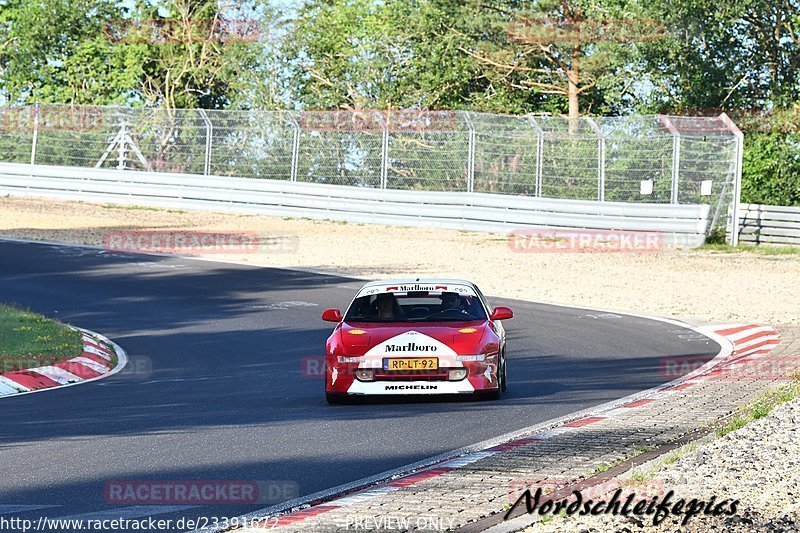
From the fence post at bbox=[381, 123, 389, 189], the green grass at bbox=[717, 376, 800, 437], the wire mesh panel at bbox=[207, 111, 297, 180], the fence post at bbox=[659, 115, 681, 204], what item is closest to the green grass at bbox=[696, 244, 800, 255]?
the fence post at bbox=[659, 115, 681, 204]

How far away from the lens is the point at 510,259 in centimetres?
2959

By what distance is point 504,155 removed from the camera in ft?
113

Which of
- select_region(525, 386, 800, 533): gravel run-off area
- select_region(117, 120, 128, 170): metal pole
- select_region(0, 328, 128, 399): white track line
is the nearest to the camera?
select_region(525, 386, 800, 533): gravel run-off area

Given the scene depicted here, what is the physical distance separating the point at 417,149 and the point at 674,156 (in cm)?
688

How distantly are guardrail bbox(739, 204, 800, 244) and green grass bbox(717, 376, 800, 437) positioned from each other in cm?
2045

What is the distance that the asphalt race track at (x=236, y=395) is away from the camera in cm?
862

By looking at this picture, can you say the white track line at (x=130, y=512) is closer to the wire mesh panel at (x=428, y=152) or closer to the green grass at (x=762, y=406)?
the green grass at (x=762, y=406)

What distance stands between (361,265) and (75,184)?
1440 cm

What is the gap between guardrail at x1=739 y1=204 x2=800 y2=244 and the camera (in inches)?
1296

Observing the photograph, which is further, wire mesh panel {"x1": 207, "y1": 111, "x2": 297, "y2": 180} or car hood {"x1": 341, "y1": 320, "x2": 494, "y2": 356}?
wire mesh panel {"x1": 207, "y1": 111, "x2": 297, "y2": 180}

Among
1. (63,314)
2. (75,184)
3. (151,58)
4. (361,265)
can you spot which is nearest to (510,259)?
(361,265)

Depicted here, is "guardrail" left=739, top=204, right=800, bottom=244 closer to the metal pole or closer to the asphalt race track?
the asphalt race track

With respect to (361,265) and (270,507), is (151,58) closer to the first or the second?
(361,265)

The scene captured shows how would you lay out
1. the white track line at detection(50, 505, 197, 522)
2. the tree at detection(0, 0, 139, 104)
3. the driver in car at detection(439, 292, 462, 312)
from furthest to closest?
the tree at detection(0, 0, 139, 104) → the driver in car at detection(439, 292, 462, 312) → the white track line at detection(50, 505, 197, 522)
